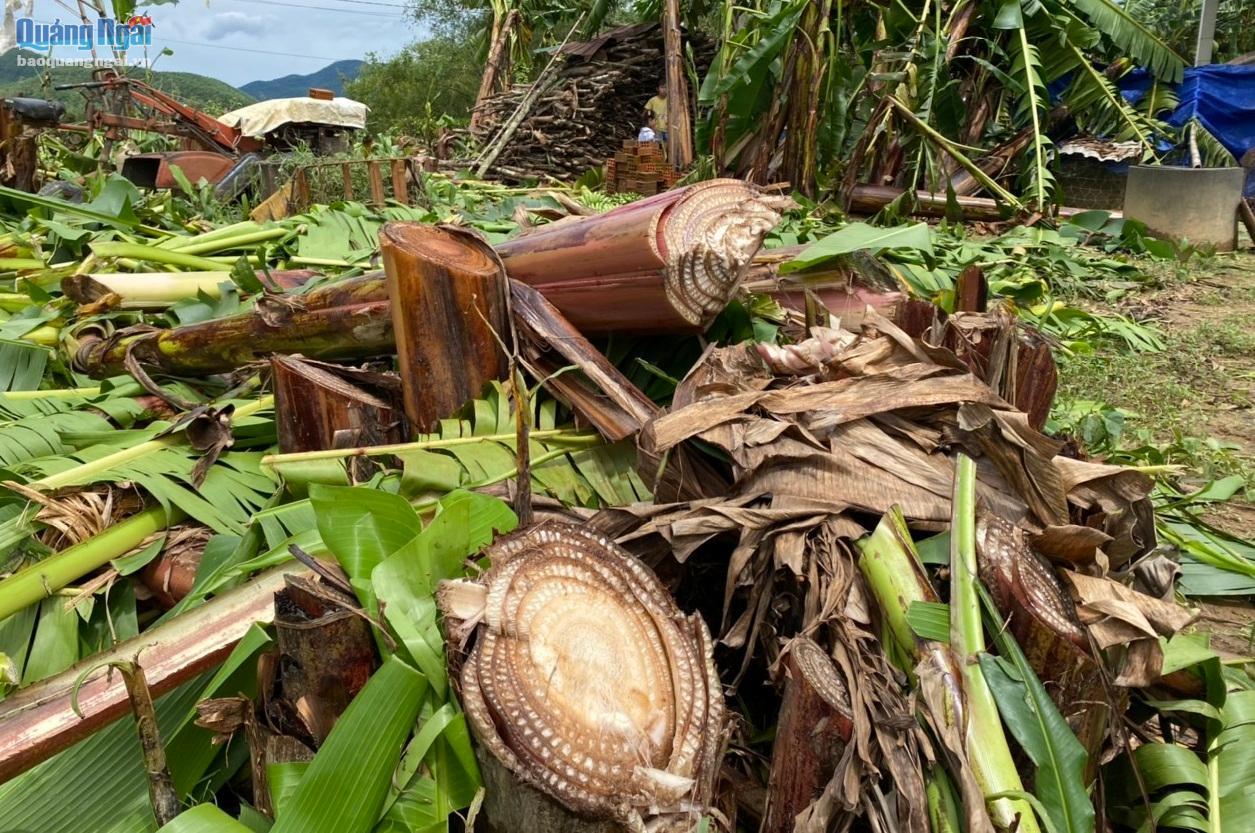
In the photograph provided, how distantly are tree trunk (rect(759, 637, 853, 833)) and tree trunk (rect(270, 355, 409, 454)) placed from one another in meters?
1.23

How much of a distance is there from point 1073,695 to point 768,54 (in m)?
6.77

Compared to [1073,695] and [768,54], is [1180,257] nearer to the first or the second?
[768,54]

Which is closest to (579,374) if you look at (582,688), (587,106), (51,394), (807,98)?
(582,688)

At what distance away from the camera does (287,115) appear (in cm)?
1639

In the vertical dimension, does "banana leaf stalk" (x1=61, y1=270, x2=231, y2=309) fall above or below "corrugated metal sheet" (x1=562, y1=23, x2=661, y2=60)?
below

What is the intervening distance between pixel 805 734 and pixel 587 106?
44.9ft

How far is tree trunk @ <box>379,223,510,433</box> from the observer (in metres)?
2.10

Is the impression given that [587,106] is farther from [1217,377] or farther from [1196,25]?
[1217,377]

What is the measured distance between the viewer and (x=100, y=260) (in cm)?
345

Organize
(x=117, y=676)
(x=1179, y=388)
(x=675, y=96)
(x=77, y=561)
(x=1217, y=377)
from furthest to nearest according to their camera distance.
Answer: (x=675, y=96), (x=1217, y=377), (x=1179, y=388), (x=77, y=561), (x=117, y=676)

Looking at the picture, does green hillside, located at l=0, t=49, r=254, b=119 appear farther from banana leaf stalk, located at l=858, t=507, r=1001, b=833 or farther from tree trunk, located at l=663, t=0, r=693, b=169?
banana leaf stalk, located at l=858, t=507, r=1001, b=833

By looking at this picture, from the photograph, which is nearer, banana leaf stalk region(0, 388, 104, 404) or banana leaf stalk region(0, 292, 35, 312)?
banana leaf stalk region(0, 388, 104, 404)

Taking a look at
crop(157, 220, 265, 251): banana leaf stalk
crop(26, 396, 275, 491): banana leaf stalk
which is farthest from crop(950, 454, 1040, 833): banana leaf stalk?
crop(157, 220, 265, 251): banana leaf stalk

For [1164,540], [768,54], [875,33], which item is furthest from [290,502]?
[875,33]
